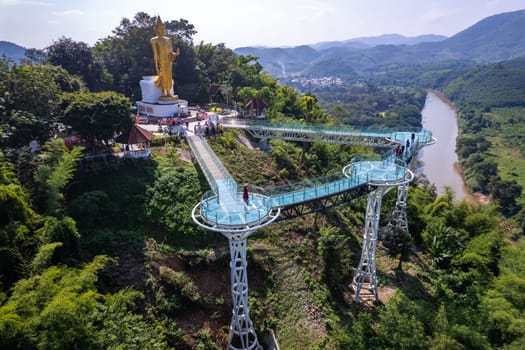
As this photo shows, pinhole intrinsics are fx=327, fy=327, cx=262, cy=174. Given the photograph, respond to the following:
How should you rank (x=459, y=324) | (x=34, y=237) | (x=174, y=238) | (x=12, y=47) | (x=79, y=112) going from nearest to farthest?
1. (x=34, y=237)
2. (x=459, y=324)
3. (x=174, y=238)
4. (x=79, y=112)
5. (x=12, y=47)

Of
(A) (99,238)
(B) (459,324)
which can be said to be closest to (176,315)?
(A) (99,238)

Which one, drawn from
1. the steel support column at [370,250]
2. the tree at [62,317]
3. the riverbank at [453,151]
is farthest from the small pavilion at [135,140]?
the riverbank at [453,151]

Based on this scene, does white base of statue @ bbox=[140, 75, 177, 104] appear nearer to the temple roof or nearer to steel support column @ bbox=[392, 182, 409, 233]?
the temple roof

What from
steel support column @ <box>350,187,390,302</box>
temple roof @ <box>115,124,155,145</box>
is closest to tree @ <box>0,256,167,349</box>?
temple roof @ <box>115,124,155,145</box>

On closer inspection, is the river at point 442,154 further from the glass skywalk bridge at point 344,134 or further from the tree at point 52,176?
the tree at point 52,176

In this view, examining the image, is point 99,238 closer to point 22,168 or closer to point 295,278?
point 22,168
